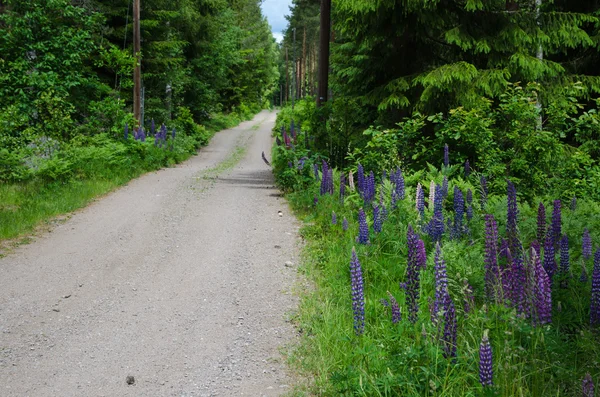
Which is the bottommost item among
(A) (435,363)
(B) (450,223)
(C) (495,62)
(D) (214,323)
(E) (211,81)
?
(D) (214,323)

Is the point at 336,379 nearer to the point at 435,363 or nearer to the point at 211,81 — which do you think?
the point at 435,363

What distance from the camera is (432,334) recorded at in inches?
147

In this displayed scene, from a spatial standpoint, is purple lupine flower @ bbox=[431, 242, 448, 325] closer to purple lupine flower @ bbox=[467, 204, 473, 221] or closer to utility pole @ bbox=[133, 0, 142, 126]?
purple lupine flower @ bbox=[467, 204, 473, 221]

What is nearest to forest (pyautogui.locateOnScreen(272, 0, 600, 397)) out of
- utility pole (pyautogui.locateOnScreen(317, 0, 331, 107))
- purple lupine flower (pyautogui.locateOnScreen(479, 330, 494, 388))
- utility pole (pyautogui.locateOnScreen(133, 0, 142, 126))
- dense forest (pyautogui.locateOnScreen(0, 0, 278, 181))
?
purple lupine flower (pyautogui.locateOnScreen(479, 330, 494, 388))

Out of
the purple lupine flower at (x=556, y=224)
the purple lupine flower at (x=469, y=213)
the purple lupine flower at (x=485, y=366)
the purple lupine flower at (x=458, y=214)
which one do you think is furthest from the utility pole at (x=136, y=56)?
the purple lupine flower at (x=485, y=366)

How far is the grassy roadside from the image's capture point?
9320 mm

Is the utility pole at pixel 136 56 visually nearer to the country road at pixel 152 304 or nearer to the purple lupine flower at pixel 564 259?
the country road at pixel 152 304

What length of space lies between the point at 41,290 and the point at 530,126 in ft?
24.7

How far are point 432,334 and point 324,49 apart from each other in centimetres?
1530

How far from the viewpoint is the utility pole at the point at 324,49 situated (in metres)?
17.9

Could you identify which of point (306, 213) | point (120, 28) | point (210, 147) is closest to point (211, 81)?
point (210, 147)

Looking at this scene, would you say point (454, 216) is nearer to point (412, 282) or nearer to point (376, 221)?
point (376, 221)

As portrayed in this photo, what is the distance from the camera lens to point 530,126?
886 cm

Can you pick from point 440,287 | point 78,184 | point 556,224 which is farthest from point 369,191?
point 78,184
